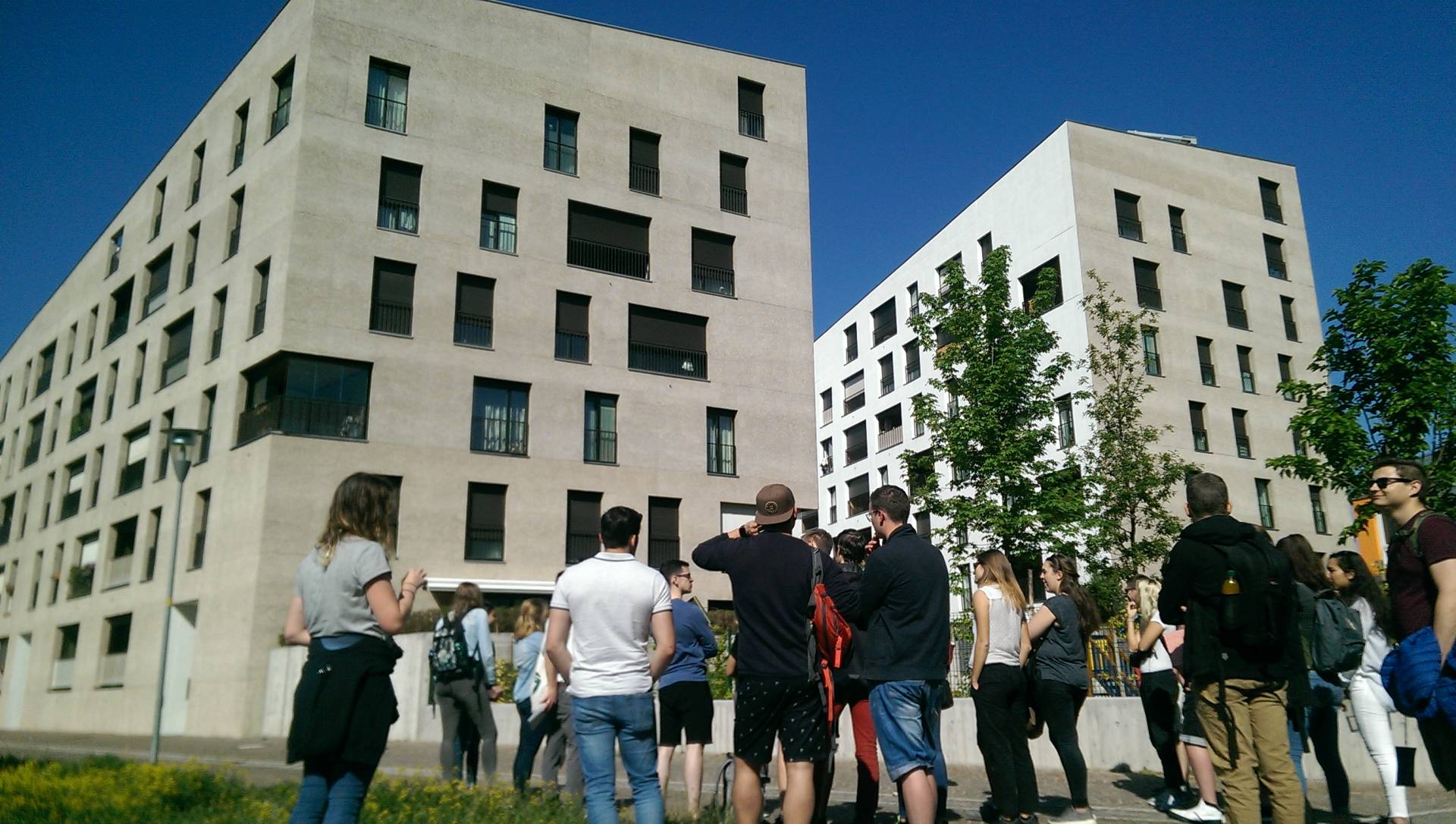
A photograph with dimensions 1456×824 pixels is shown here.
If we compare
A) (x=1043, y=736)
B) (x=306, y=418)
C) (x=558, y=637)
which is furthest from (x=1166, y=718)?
(x=306, y=418)

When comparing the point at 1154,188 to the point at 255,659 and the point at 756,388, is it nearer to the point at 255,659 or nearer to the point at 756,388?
the point at 756,388

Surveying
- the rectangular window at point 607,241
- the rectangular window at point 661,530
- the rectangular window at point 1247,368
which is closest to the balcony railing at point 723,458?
the rectangular window at point 661,530

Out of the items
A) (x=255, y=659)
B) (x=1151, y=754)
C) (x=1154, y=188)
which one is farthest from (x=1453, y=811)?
(x=1154, y=188)

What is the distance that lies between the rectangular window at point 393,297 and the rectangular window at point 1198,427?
26713mm

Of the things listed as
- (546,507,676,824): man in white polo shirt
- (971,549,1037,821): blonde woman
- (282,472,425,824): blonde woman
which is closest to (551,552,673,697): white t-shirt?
(546,507,676,824): man in white polo shirt

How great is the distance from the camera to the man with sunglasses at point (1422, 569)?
4234mm

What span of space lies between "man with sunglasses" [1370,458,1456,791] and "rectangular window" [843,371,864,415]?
1841 inches

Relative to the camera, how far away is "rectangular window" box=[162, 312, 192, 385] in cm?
3081

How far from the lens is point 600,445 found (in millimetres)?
28375

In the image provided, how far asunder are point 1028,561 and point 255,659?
17.8 m

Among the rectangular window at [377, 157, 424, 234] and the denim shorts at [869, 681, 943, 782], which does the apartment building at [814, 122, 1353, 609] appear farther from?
the denim shorts at [869, 681, 943, 782]

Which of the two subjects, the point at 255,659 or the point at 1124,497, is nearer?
the point at 255,659

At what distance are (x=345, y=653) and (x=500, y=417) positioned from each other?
2321 centimetres

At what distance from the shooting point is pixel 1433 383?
1973cm
